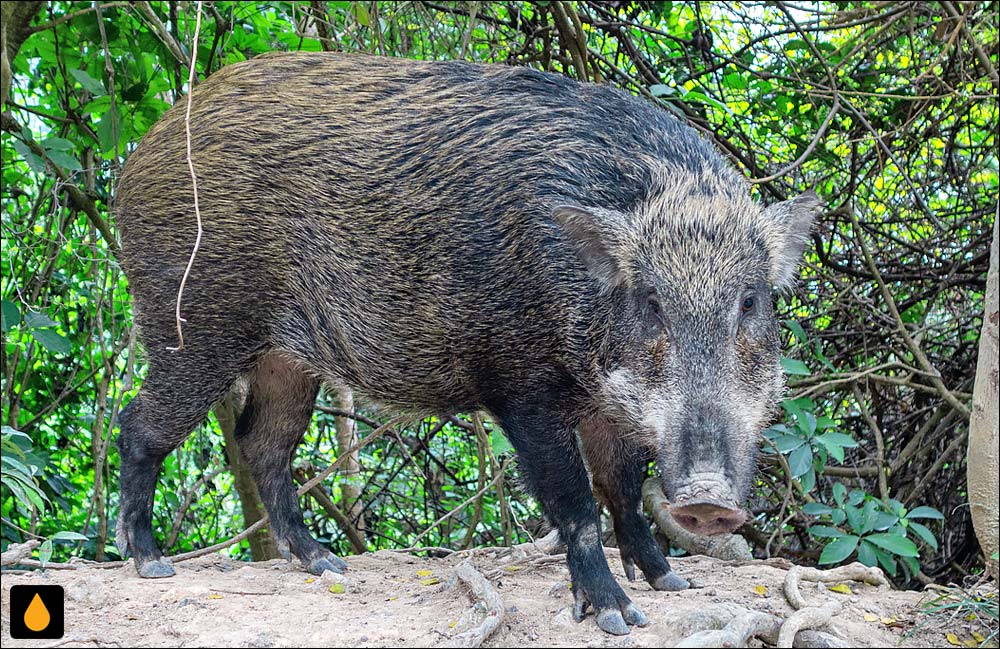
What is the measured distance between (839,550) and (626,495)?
885 mm

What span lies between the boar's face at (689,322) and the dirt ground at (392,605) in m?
0.57

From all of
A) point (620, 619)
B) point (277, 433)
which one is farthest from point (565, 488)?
point (277, 433)

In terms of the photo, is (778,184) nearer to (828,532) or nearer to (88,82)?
(828,532)

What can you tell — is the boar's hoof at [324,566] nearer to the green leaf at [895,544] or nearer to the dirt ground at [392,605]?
the dirt ground at [392,605]

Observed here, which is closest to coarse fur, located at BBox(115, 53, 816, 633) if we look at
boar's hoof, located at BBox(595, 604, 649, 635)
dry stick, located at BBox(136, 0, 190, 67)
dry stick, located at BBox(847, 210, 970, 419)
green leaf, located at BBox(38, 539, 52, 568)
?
boar's hoof, located at BBox(595, 604, 649, 635)

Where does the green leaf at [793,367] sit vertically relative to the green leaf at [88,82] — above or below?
below

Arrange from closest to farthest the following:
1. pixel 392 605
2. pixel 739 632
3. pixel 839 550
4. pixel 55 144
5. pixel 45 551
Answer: pixel 739 632, pixel 45 551, pixel 392 605, pixel 55 144, pixel 839 550

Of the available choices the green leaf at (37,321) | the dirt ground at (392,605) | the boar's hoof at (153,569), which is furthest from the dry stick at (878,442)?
the green leaf at (37,321)

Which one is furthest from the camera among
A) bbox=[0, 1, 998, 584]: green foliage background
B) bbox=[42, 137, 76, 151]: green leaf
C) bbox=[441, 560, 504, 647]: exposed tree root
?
bbox=[0, 1, 998, 584]: green foliage background

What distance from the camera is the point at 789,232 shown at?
3414 millimetres

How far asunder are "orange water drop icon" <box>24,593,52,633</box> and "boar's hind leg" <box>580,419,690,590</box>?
1.86m

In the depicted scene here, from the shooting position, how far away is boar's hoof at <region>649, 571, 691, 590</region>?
3.63m

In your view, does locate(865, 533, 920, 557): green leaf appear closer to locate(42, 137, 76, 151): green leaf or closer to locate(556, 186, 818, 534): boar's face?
locate(556, 186, 818, 534): boar's face

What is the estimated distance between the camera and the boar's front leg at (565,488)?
127 inches
